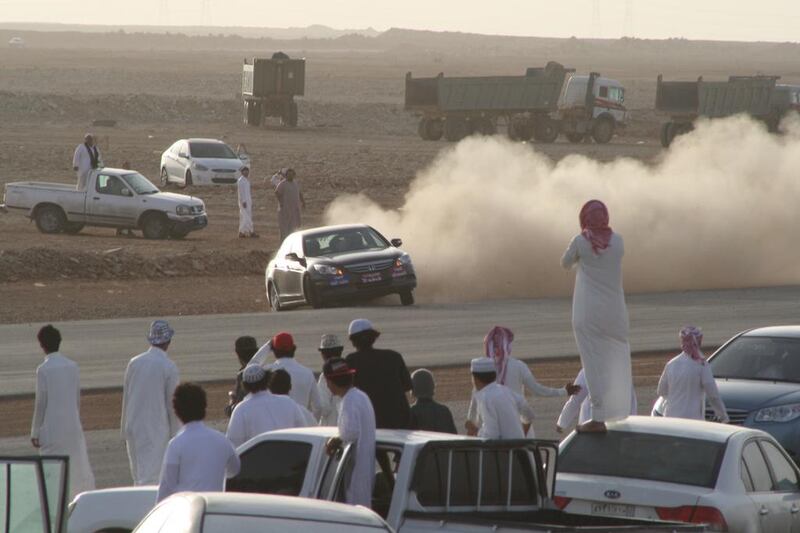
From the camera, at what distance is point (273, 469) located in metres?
9.11

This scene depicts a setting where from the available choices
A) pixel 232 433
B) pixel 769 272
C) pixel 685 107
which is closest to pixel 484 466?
pixel 232 433

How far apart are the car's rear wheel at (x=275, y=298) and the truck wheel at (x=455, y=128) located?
43.0m

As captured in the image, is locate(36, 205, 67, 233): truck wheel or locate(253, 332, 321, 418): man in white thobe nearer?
locate(253, 332, 321, 418): man in white thobe

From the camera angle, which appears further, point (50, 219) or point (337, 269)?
point (50, 219)

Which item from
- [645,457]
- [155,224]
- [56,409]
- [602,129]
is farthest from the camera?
[602,129]

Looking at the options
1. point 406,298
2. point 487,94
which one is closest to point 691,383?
point 406,298

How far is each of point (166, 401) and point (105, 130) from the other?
5796 centimetres

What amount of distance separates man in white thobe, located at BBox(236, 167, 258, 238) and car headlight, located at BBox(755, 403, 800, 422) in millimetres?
21561

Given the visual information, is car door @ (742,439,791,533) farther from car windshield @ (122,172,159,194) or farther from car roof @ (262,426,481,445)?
car windshield @ (122,172,159,194)

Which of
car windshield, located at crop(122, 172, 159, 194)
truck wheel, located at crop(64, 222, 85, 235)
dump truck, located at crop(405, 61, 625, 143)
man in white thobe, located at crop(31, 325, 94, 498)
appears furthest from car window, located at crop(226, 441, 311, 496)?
dump truck, located at crop(405, 61, 625, 143)

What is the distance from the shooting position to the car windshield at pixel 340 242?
87.6 feet

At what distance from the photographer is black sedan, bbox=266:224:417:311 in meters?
26.2

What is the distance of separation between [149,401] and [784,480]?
4.58 meters

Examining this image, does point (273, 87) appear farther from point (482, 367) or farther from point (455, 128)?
point (482, 367)
